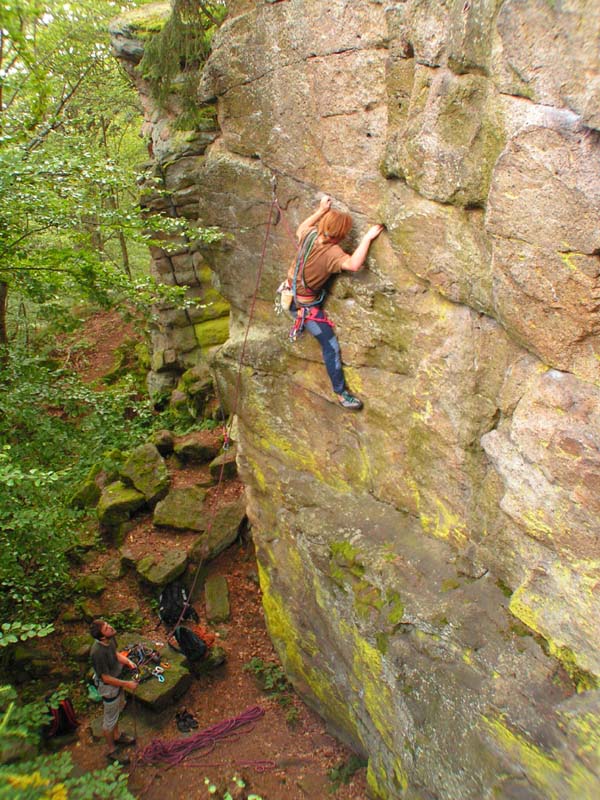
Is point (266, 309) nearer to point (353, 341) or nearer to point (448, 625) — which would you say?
point (353, 341)

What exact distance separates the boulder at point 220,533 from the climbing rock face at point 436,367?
2948 mm

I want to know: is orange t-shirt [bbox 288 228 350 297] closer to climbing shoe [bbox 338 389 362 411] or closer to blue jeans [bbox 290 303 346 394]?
blue jeans [bbox 290 303 346 394]

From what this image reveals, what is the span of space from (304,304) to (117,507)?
6930 millimetres

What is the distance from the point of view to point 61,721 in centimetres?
749

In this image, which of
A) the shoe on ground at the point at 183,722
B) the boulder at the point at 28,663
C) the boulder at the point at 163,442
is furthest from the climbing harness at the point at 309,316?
the boulder at the point at 163,442

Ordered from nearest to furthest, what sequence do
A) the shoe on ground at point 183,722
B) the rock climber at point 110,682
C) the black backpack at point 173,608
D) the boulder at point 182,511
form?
the rock climber at point 110,682 → the shoe on ground at point 183,722 → the black backpack at point 173,608 → the boulder at point 182,511

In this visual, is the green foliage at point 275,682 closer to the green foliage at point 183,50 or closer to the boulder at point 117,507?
the boulder at point 117,507

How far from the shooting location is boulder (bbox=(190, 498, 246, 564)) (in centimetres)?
1028

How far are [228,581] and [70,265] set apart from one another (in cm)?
598

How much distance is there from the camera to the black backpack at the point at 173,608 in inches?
367

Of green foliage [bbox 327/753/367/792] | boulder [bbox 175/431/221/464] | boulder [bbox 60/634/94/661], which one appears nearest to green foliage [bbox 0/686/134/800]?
green foliage [bbox 327/753/367/792]

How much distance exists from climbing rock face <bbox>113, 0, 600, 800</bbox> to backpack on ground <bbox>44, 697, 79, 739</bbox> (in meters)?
3.17

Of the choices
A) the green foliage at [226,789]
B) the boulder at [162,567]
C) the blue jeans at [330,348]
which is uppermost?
the blue jeans at [330,348]

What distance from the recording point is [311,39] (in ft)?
18.1
